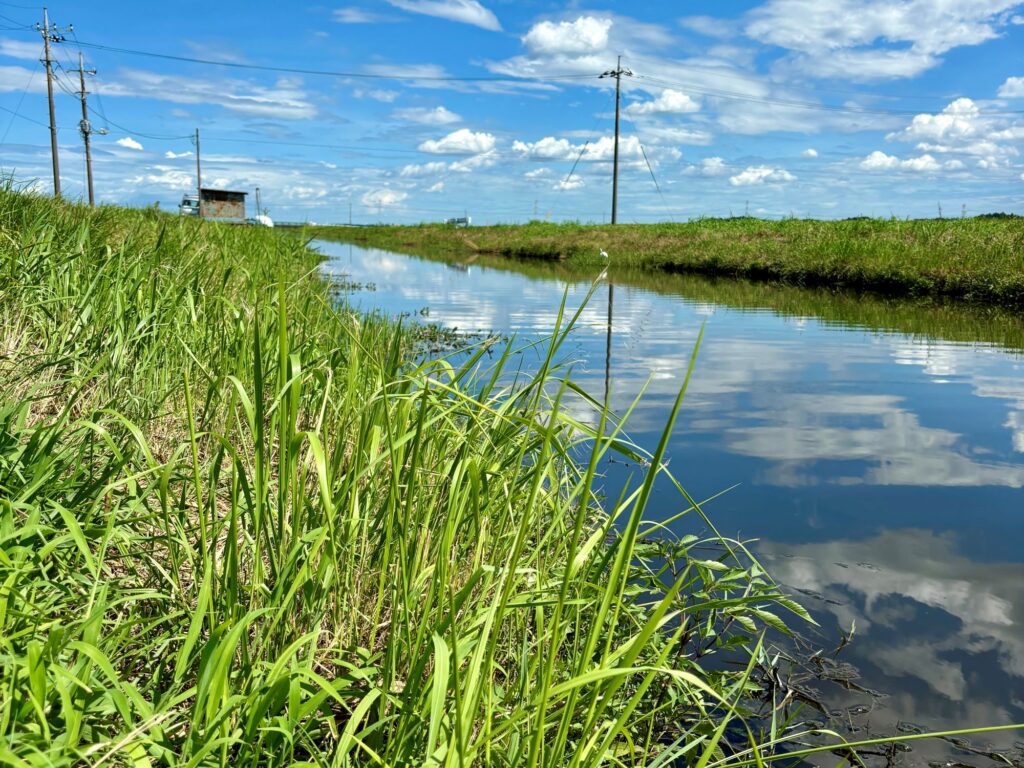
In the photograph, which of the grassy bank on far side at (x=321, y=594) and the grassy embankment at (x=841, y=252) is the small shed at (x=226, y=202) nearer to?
the grassy embankment at (x=841, y=252)

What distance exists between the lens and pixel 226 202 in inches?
1844

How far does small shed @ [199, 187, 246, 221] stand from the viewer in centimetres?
4475

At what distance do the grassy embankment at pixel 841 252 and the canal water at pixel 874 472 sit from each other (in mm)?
2236

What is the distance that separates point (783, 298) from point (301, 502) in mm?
16140

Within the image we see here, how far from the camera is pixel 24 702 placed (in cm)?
138

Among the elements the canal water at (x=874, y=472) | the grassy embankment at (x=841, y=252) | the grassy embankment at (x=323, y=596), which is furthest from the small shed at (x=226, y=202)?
the grassy embankment at (x=323, y=596)

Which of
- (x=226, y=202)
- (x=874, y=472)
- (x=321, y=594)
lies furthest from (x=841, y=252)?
(x=226, y=202)

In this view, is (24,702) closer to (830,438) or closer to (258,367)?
(258,367)

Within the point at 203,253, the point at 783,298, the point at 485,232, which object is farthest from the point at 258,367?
the point at 485,232

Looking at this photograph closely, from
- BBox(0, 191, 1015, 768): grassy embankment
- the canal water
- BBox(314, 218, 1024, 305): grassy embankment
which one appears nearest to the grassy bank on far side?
BBox(0, 191, 1015, 768): grassy embankment

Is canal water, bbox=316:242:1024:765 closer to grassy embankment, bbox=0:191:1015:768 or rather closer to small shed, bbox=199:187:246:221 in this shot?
grassy embankment, bbox=0:191:1015:768

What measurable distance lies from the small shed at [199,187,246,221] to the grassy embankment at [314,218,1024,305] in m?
16.5

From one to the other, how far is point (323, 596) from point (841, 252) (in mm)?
18877

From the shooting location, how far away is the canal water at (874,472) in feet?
9.64
